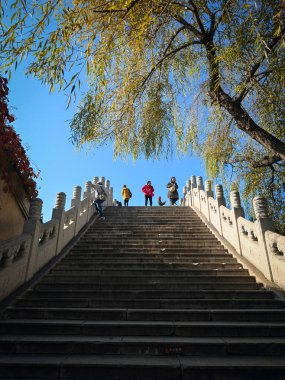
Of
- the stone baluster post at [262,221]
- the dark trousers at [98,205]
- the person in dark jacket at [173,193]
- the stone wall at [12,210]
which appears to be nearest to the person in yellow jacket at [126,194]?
the person in dark jacket at [173,193]

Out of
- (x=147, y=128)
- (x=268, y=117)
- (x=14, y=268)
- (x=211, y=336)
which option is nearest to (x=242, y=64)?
(x=268, y=117)

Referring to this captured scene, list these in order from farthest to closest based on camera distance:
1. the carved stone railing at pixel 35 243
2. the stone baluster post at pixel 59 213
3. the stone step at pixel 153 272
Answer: the stone baluster post at pixel 59 213 → the stone step at pixel 153 272 → the carved stone railing at pixel 35 243

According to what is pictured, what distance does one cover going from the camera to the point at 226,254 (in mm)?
6883

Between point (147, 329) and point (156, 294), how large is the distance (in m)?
1.19

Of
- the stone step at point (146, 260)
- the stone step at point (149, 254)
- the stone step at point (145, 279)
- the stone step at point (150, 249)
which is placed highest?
the stone step at point (150, 249)

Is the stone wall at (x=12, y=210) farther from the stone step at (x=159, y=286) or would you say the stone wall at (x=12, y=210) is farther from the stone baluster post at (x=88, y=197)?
the stone baluster post at (x=88, y=197)

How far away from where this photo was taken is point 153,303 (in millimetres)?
4516

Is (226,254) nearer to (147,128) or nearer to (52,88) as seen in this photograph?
(147,128)

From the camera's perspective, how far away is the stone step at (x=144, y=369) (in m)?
2.78

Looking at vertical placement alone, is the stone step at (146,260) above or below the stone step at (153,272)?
above

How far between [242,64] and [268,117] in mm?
1413

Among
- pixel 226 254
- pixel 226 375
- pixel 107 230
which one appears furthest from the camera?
pixel 107 230

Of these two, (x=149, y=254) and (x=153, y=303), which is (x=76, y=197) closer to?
(x=149, y=254)

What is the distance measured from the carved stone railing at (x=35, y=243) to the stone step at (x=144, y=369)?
6.36ft
